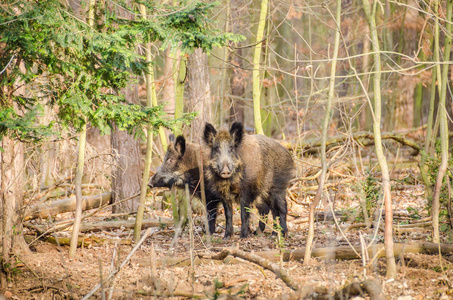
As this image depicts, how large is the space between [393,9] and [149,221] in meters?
15.7

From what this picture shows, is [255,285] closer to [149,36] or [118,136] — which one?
[149,36]

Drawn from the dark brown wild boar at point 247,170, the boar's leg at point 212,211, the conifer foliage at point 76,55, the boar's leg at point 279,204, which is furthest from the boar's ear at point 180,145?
the conifer foliage at point 76,55

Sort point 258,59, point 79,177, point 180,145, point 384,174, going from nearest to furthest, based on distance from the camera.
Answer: point 384,174 → point 79,177 → point 258,59 → point 180,145

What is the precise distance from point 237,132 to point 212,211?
1.76 metres

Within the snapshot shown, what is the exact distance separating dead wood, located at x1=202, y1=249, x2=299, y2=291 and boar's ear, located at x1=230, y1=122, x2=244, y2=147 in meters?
3.09

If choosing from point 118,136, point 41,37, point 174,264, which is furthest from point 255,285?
point 118,136

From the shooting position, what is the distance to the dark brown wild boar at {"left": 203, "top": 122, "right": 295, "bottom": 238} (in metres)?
8.60

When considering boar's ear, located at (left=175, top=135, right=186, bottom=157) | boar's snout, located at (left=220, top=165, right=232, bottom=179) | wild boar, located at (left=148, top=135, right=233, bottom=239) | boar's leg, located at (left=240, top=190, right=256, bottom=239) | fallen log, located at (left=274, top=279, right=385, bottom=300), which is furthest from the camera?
wild boar, located at (left=148, top=135, right=233, bottom=239)

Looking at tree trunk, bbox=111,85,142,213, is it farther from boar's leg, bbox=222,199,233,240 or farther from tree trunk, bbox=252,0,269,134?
tree trunk, bbox=252,0,269,134

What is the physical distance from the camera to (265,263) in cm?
518

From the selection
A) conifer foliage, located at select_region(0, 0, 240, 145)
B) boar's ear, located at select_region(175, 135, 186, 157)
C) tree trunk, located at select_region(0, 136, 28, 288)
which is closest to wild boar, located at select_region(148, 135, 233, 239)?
boar's ear, located at select_region(175, 135, 186, 157)

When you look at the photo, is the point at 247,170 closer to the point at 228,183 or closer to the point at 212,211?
the point at 228,183

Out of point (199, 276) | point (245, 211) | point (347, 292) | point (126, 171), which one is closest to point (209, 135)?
point (245, 211)

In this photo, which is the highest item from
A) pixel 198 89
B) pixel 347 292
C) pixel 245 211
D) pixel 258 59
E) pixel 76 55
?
pixel 258 59
